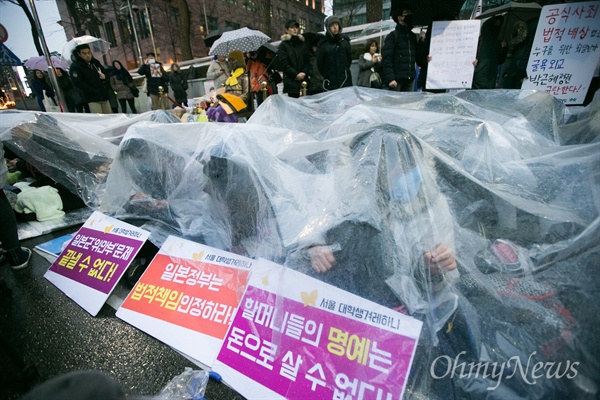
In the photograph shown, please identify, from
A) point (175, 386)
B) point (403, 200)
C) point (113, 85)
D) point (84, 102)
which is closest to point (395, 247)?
point (403, 200)

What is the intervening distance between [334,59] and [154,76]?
6222mm

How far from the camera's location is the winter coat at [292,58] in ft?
14.9

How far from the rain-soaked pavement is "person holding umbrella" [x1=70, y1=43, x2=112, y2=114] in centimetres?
488

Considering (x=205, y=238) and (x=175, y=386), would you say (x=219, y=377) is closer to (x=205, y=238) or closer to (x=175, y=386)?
(x=175, y=386)

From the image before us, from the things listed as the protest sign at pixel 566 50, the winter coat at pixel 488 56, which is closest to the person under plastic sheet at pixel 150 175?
the winter coat at pixel 488 56

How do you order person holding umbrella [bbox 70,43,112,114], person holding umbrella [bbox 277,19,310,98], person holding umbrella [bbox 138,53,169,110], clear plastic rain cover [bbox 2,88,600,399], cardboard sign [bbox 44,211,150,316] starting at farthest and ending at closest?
1. person holding umbrella [bbox 138,53,169,110]
2. person holding umbrella [bbox 70,43,112,114]
3. person holding umbrella [bbox 277,19,310,98]
4. cardboard sign [bbox 44,211,150,316]
5. clear plastic rain cover [bbox 2,88,600,399]

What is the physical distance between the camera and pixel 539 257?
1.12 meters

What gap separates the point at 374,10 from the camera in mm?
6695

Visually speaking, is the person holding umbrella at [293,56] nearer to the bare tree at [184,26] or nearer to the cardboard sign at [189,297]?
the cardboard sign at [189,297]

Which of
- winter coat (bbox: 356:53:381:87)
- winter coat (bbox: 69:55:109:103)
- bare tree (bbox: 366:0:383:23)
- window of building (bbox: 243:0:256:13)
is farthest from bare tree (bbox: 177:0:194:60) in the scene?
window of building (bbox: 243:0:256:13)

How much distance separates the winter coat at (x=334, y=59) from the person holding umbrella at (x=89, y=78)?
4.23 metres

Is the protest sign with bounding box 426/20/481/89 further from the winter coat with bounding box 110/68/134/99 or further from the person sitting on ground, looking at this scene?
the winter coat with bounding box 110/68/134/99

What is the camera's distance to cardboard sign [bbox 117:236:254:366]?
1.40 metres

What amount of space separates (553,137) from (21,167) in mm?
5535
